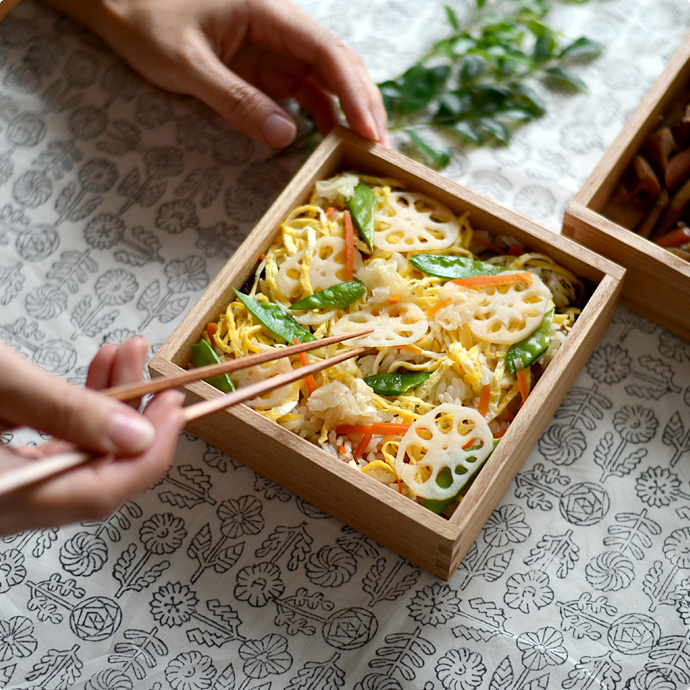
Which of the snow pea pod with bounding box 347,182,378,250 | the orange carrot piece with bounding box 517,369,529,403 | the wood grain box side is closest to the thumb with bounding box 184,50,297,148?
the snow pea pod with bounding box 347,182,378,250

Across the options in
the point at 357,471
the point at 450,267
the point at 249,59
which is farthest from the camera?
the point at 249,59

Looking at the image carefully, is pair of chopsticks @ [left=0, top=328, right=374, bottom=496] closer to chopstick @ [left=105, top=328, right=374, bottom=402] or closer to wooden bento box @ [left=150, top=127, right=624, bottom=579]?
chopstick @ [left=105, top=328, right=374, bottom=402]

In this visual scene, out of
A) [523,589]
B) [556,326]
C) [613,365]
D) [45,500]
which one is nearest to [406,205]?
[556,326]

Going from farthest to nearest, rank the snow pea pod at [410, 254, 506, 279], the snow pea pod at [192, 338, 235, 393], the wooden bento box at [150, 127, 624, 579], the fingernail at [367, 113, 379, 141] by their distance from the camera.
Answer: the fingernail at [367, 113, 379, 141] → the snow pea pod at [410, 254, 506, 279] → the snow pea pod at [192, 338, 235, 393] → the wooden bento box at [150, 127, 624, 579]

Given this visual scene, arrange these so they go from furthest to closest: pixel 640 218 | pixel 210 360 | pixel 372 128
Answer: pixel 640 218, pixel 372 128, pixel 210 360

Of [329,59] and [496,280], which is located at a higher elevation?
[329,59]

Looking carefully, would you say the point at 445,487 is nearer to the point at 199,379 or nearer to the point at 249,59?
the point at 199,379

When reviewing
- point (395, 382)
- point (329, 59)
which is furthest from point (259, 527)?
point (329, 59)
